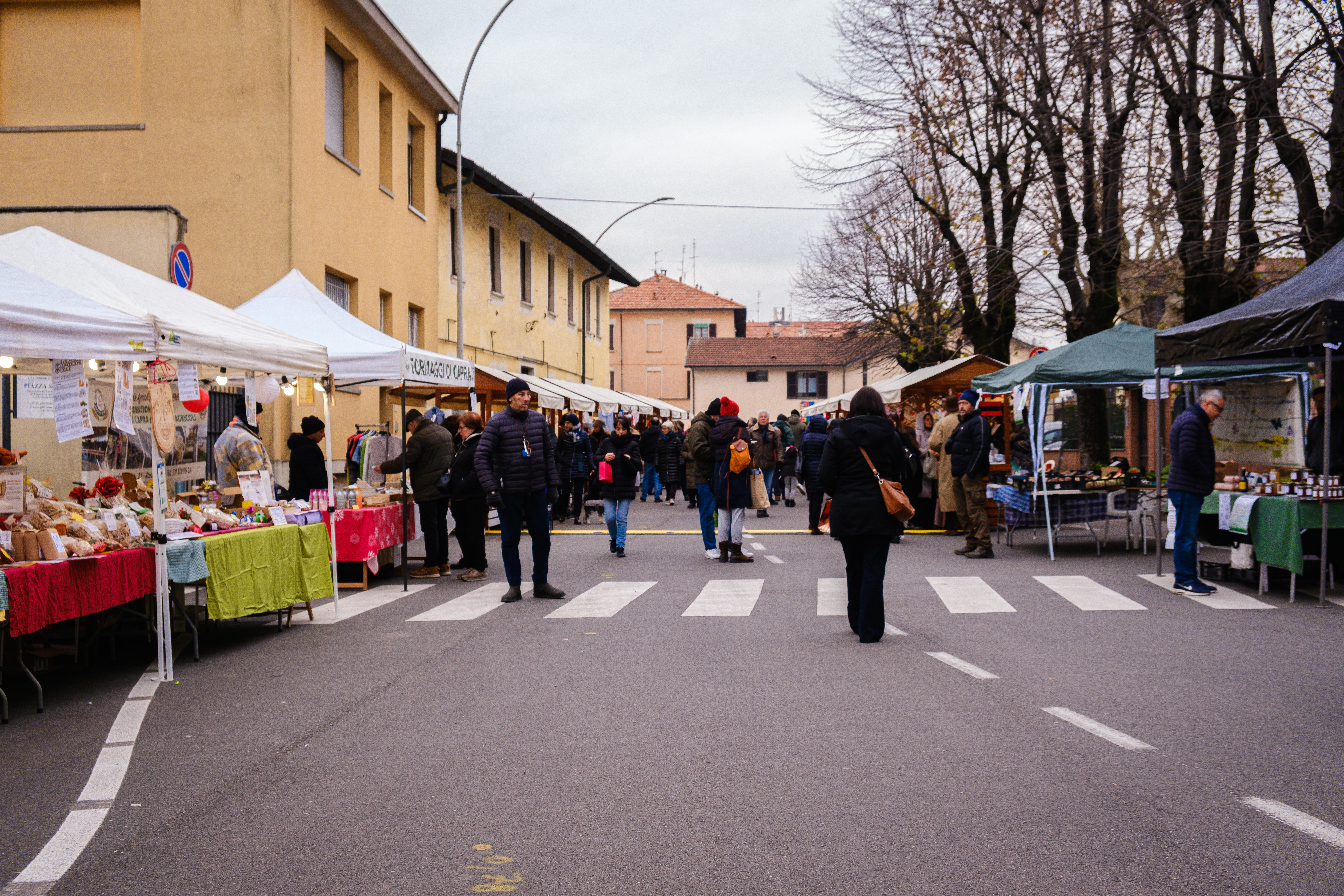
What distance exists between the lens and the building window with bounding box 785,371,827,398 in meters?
76.7

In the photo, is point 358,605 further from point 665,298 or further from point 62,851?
point 665,298

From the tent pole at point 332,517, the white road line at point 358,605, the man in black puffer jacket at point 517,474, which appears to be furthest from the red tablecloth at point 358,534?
the man in black puffer jacket at point 517,474

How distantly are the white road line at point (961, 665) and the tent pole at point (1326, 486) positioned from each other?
4133 mm

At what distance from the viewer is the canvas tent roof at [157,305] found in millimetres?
7246

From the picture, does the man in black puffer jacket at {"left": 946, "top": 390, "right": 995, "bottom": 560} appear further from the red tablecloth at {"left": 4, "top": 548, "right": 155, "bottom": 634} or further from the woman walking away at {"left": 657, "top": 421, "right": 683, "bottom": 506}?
the woman walking away at {"left": 657, "top": 421, "right": 683, "bottom": 506}

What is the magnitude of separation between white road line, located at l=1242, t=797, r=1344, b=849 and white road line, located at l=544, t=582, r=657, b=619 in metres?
5.94

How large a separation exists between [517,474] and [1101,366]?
26.7 ft

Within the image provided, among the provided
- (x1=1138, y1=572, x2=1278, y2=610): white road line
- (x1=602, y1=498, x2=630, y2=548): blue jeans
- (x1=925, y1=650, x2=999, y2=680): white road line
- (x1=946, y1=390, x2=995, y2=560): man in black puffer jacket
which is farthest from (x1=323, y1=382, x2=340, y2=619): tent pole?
(x1=1138, y1=572, x2=1278, y2=610): white road line

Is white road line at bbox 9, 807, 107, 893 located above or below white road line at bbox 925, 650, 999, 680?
below

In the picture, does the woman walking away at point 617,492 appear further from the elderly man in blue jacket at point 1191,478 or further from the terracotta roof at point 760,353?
the terracotta roof at point 760,353

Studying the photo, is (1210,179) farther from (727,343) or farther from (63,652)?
(727,343)

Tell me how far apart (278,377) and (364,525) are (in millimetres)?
1848

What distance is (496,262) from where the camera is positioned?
29438mm

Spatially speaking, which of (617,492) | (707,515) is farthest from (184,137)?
(707,515)
